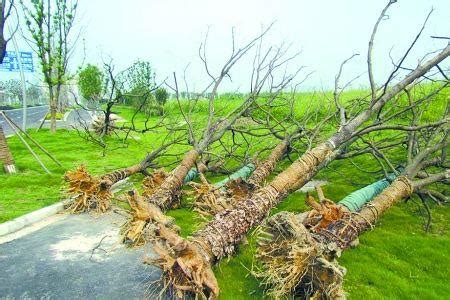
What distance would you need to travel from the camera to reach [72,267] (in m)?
4.43

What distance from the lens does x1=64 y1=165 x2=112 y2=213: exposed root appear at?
662 cm

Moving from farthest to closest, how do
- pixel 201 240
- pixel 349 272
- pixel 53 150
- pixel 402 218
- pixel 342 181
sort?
pixel 53 150 < pixel 342 181 < pixel 402 218 < pixel 349 272 < pixel 201 240

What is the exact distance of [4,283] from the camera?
405 cm

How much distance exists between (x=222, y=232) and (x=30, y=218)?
359 cm

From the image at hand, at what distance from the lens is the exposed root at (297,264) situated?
3.30 meters

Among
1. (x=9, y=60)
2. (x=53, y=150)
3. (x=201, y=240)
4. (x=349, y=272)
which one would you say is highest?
(x=9, y=60)

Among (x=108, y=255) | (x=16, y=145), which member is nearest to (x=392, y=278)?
(x=108, y=255)

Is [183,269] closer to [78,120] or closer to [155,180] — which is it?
[155,180]

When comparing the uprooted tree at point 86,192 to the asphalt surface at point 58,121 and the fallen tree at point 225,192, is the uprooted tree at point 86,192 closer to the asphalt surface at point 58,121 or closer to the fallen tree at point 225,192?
the fallen tree at point 225,192

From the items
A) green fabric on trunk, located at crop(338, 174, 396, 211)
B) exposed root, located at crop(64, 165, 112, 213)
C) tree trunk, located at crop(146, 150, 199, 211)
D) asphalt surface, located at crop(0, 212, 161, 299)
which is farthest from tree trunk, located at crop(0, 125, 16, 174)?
green fabric on trunk, located at crop(338, 174, 396, 211)

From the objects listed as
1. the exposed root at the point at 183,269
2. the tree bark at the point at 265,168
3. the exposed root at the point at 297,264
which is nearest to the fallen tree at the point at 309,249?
the exposed root at the point at 297,264

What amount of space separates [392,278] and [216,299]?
182cm

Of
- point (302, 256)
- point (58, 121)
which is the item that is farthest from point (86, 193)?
point (58, 121)

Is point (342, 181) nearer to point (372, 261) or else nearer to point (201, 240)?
point (372, 261)
